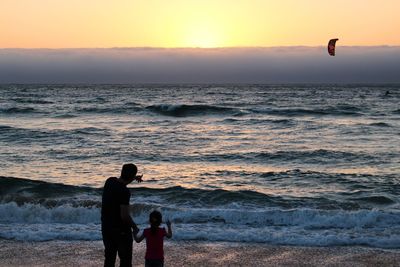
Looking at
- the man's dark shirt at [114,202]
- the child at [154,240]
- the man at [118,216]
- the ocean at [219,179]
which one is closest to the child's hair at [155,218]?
the child at [154,240]

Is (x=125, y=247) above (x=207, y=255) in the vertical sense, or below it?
above

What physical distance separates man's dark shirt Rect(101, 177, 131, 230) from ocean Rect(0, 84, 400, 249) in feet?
12.9

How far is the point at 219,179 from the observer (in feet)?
56.1

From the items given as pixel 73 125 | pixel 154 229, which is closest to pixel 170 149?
pixel 73 125

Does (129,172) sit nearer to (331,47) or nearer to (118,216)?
(118,216)

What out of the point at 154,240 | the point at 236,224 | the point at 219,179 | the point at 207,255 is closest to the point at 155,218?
the point at 154,240

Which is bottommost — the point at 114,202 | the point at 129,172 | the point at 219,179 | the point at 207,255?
the point at 219,179

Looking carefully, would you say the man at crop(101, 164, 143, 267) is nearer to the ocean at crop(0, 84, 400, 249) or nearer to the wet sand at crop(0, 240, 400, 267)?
the wet sand at crop(0, 240, 400, 267)

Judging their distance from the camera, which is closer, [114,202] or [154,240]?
[154,240]

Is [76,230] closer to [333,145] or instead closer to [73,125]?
[333,145]

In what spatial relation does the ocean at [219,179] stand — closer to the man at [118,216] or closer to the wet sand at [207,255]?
the wet sand at [207,255]

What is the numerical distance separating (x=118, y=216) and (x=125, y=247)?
0.40 metres

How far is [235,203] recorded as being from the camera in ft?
45.5

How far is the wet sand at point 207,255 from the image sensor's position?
28.9 feet
